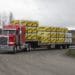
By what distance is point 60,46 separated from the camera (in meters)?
59.2

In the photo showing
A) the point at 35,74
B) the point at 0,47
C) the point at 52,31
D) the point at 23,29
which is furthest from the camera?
the point at 52,31

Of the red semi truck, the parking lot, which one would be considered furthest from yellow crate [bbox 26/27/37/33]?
the parking lot

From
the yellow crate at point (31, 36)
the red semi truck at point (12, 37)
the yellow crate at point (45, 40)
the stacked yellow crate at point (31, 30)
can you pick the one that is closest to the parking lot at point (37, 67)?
the red semi truck at point (12, 37)

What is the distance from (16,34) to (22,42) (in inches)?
113

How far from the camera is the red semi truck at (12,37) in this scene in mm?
41531

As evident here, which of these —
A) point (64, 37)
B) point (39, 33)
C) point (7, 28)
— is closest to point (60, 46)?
point (64, 37)

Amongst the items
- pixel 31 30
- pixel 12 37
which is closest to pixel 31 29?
pixel 31 30

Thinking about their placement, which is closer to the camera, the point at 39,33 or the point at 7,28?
the point at 7,28

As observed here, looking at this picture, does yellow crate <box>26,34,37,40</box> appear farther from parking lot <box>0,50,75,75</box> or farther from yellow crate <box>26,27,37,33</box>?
parking lot <box>0,50,75,75</box>

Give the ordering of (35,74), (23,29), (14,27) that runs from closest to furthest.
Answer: (35,74), (14,27), (23,29)

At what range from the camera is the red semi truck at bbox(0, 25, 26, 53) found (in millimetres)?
41531

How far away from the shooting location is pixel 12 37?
42.3 metres

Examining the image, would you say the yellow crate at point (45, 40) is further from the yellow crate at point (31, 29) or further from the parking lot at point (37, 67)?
the parking lot at point (37, 67)

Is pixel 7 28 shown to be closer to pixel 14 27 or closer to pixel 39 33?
pixel 14 27
